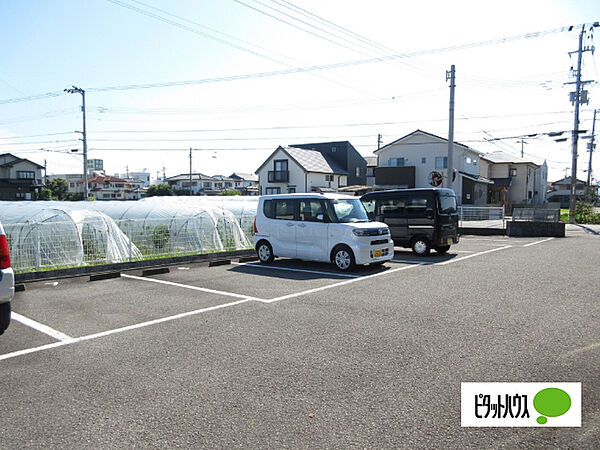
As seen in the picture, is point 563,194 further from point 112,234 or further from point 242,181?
point 112,234

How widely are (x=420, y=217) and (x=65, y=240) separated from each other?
880cm

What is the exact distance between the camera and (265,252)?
34.8ft

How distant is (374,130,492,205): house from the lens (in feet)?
115

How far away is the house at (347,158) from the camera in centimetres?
4744

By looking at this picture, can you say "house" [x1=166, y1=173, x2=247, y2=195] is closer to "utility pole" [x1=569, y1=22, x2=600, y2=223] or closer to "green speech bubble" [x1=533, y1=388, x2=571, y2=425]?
"utility pole" [x1=569, y1=22, x2=600, y2=223]

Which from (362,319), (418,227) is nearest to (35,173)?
(418,227)

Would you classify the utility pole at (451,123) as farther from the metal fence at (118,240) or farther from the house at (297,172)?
the house at (297,172)

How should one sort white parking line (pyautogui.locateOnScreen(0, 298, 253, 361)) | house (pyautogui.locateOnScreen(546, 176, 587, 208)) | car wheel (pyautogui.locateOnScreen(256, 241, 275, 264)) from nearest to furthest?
1. white parking line (pyautogui.locateOnScreen(0, 298, 253, 361))
2. car wheel (pyautogui.locateOnScreen(256, 241, 275, 264))
3. house (pyautogui.locateOnScreen(546, 176, 587, 208))

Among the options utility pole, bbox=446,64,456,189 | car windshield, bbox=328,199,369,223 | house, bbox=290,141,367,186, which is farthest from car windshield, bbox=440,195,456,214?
house, bbox=290,141,367,186

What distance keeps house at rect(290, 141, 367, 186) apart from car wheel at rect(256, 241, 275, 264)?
37.3 meters

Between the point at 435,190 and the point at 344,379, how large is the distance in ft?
29.9

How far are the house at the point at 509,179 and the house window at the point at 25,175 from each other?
5115cm

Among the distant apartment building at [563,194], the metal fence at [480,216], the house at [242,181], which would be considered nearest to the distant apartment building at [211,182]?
the house at [242,181]

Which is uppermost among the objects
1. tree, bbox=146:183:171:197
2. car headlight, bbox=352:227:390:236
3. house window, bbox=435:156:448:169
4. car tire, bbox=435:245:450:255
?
house window, bbox=435:156:448:169
